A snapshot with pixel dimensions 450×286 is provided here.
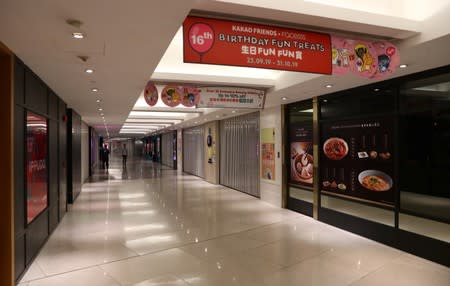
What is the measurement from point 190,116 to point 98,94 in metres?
6.92

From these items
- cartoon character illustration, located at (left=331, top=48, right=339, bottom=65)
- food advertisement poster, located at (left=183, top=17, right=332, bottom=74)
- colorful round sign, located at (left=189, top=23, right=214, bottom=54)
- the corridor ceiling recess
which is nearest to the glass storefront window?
the corridor ceiling recess

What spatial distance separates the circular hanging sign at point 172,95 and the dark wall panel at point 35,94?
2199 millimetres

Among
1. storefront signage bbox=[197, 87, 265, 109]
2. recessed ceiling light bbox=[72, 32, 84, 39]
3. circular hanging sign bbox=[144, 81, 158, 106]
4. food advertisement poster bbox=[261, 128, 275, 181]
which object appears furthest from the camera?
food advertisement poster bbox=[261, 128, 275, 181]

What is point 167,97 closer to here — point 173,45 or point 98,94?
point 173,45

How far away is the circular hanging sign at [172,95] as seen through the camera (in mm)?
6574

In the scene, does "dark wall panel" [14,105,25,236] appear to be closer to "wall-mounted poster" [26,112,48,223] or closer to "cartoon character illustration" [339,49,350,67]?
"wall-mounted poster" [26,112,48,223]

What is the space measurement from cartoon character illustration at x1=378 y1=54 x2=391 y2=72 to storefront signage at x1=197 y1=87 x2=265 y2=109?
3550 millimetres

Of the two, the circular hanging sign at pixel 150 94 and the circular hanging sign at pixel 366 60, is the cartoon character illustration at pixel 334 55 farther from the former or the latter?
the circular hanging sign at pixel 150 94

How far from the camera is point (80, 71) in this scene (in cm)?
460

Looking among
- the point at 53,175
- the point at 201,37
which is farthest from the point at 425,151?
the point at 53,175

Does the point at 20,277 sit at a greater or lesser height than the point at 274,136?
lesser

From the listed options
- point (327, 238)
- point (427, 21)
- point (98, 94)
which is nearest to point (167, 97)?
point (98, 94)

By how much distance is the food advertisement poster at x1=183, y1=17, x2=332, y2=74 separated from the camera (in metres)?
3.10

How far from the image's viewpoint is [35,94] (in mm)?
4836
